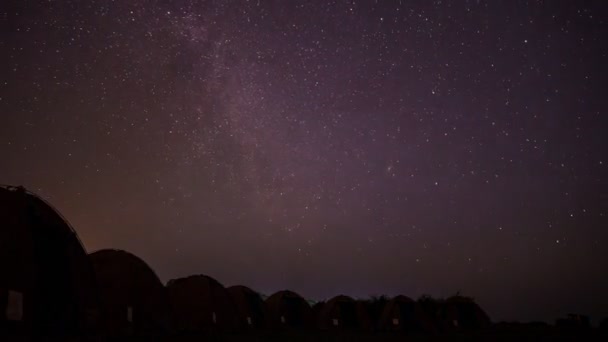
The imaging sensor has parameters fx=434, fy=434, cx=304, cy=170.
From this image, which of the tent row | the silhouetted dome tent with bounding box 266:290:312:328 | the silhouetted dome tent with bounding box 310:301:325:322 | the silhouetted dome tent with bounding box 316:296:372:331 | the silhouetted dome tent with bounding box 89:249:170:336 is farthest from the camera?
the silhouetted dome tent with bounding box 310:301:325:322

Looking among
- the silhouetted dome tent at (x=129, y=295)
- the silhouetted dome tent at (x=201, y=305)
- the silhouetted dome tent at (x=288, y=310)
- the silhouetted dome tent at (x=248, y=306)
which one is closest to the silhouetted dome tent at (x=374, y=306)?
the silhouetted dome tent at (x=288, y=310)

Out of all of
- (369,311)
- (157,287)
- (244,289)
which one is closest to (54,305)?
(157,287)

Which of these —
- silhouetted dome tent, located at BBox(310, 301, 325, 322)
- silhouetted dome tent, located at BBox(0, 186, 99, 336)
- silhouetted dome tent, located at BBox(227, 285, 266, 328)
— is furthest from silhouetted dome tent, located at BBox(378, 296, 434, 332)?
silhouetted dome tent, located at BBox(0, 186, 99, 336)

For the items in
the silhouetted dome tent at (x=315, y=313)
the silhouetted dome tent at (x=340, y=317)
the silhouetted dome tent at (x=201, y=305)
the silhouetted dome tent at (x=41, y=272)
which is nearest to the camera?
the silhouetted dome tent at (x=41, y=272)

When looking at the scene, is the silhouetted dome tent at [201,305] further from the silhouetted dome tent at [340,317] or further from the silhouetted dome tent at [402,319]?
the silhouetted dome tent at [402,319]

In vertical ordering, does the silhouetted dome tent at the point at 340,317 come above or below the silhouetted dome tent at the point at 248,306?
below

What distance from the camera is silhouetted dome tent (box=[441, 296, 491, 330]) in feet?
85.7

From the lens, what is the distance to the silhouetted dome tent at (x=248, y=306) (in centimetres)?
2241

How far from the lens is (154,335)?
49.2 feet

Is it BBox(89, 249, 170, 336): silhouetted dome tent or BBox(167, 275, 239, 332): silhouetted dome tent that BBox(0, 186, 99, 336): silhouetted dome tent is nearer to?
BBox(89, 249, 170, 336): silhouetted dome tent

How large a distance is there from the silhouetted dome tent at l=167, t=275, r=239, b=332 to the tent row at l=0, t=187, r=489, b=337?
0.15 feet

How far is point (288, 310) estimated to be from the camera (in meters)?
28.8

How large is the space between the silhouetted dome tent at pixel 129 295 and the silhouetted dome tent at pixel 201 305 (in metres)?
3.09

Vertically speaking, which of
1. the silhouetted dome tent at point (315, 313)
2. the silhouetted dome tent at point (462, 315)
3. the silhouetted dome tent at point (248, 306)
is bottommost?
the silhouetted dome tent at point (462, 315)
